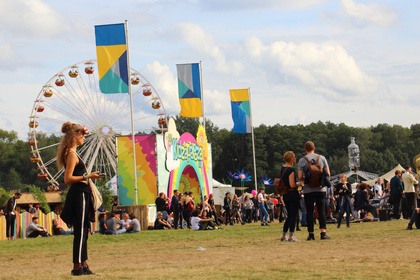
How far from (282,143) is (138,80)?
6058 cm

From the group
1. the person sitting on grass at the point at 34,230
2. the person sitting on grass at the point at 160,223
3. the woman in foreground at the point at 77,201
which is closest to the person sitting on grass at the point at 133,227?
the person sitting on grass at the point at 160,223

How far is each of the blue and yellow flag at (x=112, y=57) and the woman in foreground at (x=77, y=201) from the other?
18.1m

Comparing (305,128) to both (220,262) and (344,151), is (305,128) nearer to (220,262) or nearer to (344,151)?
(344,151)

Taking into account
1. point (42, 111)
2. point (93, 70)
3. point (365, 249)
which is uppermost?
point (93, 70)

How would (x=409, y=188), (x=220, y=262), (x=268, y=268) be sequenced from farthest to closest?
(x=409, y=188) → (x=220, y=262) → (x=268, y=268)

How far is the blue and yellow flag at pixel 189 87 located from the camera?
32.9 metres

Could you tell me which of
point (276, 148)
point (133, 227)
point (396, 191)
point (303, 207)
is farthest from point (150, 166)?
point (276, 148)

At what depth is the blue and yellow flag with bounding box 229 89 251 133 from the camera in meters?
38.1

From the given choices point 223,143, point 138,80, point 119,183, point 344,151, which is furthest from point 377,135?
point 119,183

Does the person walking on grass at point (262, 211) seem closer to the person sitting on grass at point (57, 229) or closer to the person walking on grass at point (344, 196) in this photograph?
the person walking on grass at point (344, 196)

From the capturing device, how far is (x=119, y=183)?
1184 inches

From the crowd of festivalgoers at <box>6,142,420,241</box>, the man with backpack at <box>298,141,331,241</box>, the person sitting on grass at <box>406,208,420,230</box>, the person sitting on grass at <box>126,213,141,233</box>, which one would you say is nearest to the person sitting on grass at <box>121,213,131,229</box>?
the crowd of festivalgoers at <box>6,142,420,241</box>

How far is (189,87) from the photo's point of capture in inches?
1302

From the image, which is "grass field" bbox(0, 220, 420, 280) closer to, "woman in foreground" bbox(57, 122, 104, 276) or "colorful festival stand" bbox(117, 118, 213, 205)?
"woman in foreground" bbox(57, 122, 104, 276)
